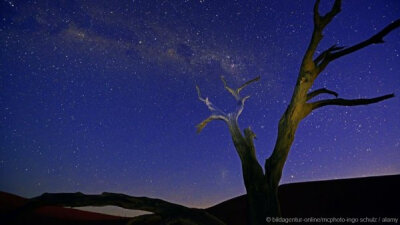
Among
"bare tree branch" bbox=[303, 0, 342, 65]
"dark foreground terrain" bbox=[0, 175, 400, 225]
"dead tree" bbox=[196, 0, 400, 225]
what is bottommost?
"dark foreground terrain" bbox=[0, 175, 400, 225]

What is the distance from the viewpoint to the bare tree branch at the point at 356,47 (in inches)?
174

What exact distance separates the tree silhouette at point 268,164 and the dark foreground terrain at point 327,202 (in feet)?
14.7

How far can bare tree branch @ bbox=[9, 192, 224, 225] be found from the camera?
4.22 metres

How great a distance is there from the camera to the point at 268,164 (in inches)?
195

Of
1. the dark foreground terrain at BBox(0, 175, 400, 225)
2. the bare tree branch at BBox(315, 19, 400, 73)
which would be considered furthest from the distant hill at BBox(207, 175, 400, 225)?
the bare tree branch at BBox(315, 19, 400, 73)

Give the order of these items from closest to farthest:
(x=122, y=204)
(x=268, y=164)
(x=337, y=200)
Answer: (x=122, y=204) → (x=268, y=164) → (x=337, y=200)

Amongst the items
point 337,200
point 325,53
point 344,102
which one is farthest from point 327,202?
point 325,53

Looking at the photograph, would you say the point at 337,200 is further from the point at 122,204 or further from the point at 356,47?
the point at 122,204

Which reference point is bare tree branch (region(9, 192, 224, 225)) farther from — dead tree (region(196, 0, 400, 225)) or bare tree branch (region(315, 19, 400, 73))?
bare tree branch (region(315, 19, 400, 73))

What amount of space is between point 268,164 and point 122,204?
9.54 feet

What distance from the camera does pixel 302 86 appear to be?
197 inches

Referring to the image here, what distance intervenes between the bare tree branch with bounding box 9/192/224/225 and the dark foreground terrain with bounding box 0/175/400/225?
17.5 ft

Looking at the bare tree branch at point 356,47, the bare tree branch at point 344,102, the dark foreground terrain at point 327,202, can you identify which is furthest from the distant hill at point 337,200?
the bare tree branch at point 356,47

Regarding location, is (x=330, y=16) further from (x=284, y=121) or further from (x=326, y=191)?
(x=326, y=191)
